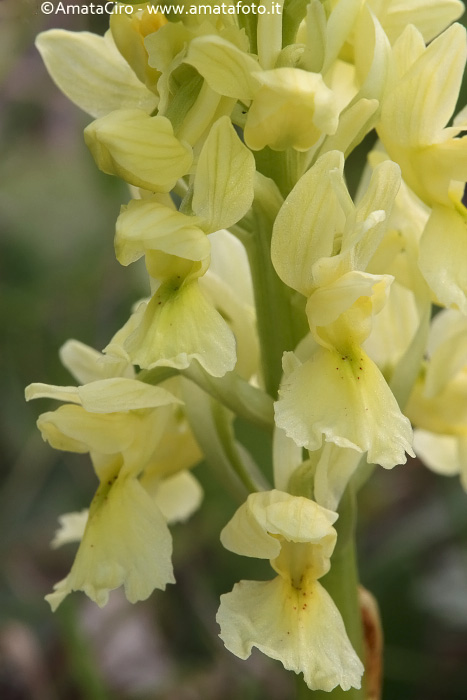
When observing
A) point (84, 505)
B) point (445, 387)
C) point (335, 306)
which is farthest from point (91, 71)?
point (84, 505)

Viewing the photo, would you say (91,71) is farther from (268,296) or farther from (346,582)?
(346,582)

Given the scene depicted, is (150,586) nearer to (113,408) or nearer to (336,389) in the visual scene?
(113,408)

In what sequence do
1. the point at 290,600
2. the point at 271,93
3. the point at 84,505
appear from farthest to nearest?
the point at 84,505 < the point at 290,600 < the point at 271,93

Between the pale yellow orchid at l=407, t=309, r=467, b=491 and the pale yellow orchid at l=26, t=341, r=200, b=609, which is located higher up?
the pale yellow orchid at l=26, t=341, r=200, b=609

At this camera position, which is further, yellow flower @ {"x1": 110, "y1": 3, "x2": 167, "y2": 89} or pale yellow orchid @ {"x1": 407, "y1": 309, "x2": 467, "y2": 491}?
pale yellow orchid @ {"x1": 407, "y1": 309, "x2": 467, "y2": 491}

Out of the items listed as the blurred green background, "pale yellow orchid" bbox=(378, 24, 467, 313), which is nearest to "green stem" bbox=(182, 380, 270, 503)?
"pale yellow orchid" bbox=(378, 24, 467, 313)

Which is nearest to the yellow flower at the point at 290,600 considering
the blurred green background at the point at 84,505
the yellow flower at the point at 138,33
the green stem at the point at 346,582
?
the green stem at the point at 346,582

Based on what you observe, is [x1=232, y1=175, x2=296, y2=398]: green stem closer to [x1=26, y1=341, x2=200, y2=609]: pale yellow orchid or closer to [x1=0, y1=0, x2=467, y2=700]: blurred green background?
[x1=26, y1=341, x2=200, y2=609]: pale yellow orchid

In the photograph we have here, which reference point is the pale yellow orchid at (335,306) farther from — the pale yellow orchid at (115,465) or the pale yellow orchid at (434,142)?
the pale yellow orchid at (115,465)
